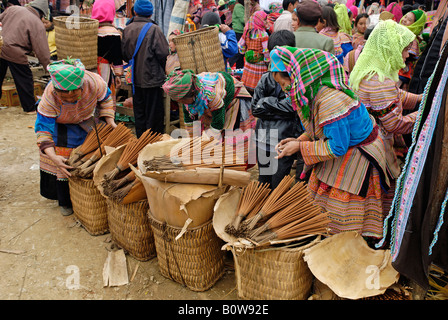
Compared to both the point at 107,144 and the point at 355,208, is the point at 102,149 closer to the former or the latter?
the point at 107,144

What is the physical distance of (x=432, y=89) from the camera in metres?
1.78

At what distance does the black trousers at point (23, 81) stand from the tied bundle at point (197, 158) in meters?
4.88

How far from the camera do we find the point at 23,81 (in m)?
6.27

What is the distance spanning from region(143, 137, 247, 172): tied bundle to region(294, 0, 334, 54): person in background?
166 centimetres

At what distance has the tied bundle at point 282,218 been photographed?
212 cm

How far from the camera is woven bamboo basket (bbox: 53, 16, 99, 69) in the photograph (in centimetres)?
435

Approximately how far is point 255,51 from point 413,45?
6.05 feet

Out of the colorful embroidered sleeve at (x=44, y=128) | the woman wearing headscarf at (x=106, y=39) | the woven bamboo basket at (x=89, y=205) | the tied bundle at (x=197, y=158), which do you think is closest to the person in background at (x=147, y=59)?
the woman wearing headscarf at (x=106, y=39)

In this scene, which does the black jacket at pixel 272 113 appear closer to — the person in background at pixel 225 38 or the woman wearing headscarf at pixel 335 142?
the woman wearing headscarf at pixel 335 142

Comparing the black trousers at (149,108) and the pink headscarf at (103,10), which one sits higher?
the pink headscarf at (103,10)

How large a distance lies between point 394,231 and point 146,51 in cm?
373

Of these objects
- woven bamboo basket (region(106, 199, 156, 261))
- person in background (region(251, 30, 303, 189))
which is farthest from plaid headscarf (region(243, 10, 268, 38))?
woven bamboo basket (region(106, 199, 156, 261))

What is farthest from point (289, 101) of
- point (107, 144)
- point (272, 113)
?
point (107, 144)

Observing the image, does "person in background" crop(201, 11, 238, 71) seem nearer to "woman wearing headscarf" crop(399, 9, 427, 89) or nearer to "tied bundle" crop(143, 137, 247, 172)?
"woman wearing headscarf" crop(399, 9, 427, 89)
